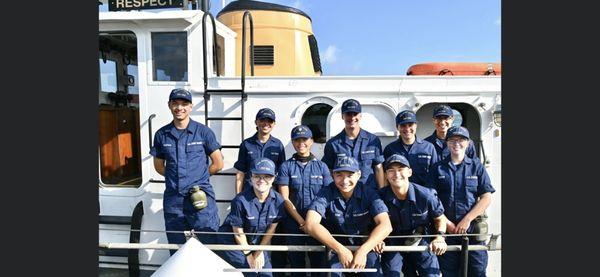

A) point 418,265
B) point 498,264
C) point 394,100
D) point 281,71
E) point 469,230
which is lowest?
point 498,264

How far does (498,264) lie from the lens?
4.02m

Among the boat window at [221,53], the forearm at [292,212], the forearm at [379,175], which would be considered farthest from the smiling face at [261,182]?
the boat window at [221,53]

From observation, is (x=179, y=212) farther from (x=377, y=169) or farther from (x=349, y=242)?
(x=377, y=169)

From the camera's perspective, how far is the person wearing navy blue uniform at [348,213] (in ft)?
8.82

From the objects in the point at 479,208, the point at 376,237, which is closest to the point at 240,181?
the point at 376,237

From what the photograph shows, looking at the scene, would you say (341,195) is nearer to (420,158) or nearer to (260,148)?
(420,158)

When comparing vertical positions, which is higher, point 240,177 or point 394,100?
point 394,100

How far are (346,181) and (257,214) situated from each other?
2.52ft

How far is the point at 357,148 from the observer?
354cm

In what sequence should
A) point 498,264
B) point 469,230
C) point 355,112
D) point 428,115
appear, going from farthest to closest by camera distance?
1. point 428,115
2. point 498,264
3. point 355,112
4. point 469,230

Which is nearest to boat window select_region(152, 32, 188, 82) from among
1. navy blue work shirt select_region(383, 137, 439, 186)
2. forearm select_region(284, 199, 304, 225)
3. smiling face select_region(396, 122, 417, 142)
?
forearm select_region(284, 199, 304, 225)

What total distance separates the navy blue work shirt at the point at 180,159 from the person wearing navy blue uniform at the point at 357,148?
3.84 ft

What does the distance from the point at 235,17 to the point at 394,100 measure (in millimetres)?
3040

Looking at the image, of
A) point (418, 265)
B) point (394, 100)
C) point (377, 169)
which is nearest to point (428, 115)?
point (394, 100)
